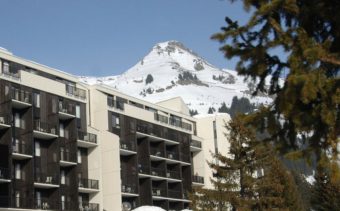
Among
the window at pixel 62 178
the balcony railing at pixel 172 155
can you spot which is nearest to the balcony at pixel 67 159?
the window at pixel 62 178

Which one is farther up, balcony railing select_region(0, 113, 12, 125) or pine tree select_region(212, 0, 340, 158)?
balcony railing select_region(0, 113, 12, 125)

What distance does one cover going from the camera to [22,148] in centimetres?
5416

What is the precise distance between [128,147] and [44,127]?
544 inches

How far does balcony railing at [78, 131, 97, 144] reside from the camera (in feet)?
204

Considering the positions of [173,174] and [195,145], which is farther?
[195,145]

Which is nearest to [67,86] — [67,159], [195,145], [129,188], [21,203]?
[67,159]

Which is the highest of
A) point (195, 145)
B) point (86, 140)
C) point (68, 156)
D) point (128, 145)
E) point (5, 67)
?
point (5, 67)

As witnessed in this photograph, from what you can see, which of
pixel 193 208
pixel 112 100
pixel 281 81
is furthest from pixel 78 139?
pixel 281 81

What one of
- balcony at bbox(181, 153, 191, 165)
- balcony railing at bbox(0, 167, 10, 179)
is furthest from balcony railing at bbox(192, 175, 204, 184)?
balcony railing at bbox(0, 167, 10, 179)

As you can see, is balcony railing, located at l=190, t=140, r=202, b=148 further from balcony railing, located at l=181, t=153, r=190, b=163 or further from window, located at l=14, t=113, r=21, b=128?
window, located at l=14, t=113, r=21, b=128

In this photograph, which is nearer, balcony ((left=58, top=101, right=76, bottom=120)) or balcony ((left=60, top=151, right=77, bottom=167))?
balcony ((left=60, top=151, right=77, bottom=167))

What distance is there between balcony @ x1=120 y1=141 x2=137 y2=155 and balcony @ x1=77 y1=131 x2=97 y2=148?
4772 millimetres

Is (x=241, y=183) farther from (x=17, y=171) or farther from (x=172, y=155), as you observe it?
(x=172, y=155)

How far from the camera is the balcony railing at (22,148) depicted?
5361 cm
